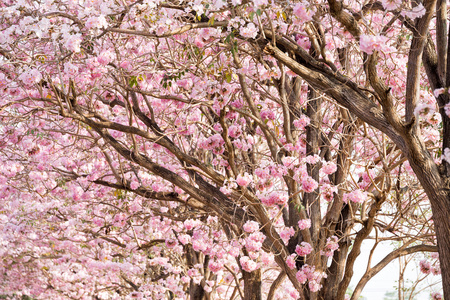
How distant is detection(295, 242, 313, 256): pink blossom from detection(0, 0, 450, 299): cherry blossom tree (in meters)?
0.02

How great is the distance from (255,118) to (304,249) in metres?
1.64

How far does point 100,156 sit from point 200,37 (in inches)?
175

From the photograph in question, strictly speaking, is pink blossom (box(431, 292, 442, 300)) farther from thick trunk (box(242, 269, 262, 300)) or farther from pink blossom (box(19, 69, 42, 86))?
pink blossom (box(19, 69, 42, 86))

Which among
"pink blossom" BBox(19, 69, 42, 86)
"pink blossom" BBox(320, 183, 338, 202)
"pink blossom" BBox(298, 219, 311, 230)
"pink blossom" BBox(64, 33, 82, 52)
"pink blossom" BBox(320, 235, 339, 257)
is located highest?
"pink blossom" BBox(19, 69, 42, 86)

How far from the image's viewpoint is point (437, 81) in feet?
16.7

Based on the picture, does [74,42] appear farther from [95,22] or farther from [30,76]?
[30,76]

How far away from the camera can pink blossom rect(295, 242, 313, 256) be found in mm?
6512

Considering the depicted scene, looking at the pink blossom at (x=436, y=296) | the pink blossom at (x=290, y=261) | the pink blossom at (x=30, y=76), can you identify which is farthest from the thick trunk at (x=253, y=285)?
the pink blossom at (x=30, y=76)

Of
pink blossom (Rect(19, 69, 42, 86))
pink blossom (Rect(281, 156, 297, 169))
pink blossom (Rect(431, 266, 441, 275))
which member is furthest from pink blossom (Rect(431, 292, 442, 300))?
pink blossom (Rect(19, 69, 42, 86))

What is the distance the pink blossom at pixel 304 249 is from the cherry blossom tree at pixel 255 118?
0.07 ft

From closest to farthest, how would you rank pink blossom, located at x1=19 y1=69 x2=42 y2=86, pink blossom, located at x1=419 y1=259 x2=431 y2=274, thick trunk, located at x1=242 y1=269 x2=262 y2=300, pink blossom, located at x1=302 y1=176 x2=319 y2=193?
pink blossom, located at x1=19 y1=69 x2=42 y2=86, pink blossom, located at x1=302 y1=176 x2=319 y2=193, pink blossom, located at x1=419 y1=259 x2=431 y2=274, thick trunk, located at x1=242 y1=269 x2=262 y2=300

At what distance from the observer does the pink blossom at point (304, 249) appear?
6.51m

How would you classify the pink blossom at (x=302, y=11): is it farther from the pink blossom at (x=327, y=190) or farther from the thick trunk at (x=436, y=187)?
the pink blossom at (x=327, y=190)

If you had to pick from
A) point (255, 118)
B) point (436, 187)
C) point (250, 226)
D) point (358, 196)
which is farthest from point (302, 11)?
point (250, 226)
